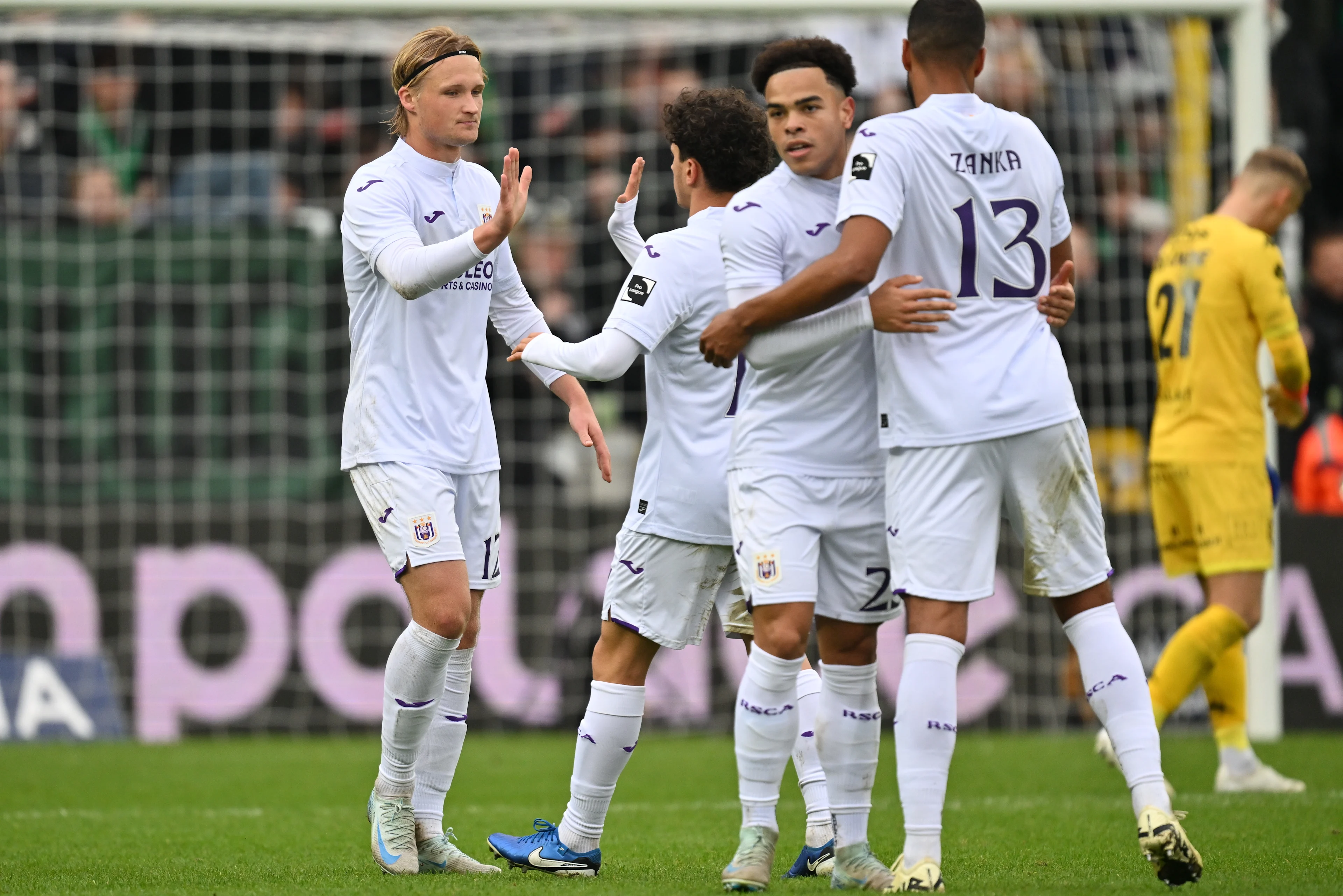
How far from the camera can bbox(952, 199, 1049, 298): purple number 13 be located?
13.5ft

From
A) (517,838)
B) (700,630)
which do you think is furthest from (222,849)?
(700,630)

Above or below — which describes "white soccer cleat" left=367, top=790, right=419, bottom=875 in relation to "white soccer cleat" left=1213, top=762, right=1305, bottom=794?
above

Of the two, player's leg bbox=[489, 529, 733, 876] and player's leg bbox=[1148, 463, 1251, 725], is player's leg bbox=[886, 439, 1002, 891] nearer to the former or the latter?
player's leg bbox=[489, 529, 733, 876]

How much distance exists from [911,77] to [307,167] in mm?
7196

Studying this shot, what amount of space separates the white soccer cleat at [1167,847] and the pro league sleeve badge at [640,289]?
69.0 inches

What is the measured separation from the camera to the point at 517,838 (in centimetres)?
475

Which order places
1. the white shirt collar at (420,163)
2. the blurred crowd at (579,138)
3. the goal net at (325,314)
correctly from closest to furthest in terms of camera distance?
the white shirt collar at (420,163)
the goal net at (325,314)
the blurred crowd at (579,138)

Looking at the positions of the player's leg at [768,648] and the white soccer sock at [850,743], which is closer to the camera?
the player's leg at [768,648]

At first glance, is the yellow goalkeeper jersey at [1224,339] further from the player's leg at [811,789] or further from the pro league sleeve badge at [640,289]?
the pro league sleeve badge at [640,289]

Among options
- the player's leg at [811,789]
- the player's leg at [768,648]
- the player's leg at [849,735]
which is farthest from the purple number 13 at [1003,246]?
the player's leg at [811,789]

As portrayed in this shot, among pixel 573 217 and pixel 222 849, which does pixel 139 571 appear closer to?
pixel 573 217

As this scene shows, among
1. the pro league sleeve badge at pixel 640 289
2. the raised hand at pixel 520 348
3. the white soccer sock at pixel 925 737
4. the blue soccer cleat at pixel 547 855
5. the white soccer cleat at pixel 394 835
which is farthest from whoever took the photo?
the white soccer cleat at pixel 394 835

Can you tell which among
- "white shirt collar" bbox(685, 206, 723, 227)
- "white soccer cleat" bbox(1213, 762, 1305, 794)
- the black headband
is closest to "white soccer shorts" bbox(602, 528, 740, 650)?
"white shirt collar" bbox(685, 206, 723, 227)

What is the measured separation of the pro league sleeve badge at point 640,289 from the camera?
4.45 metres
